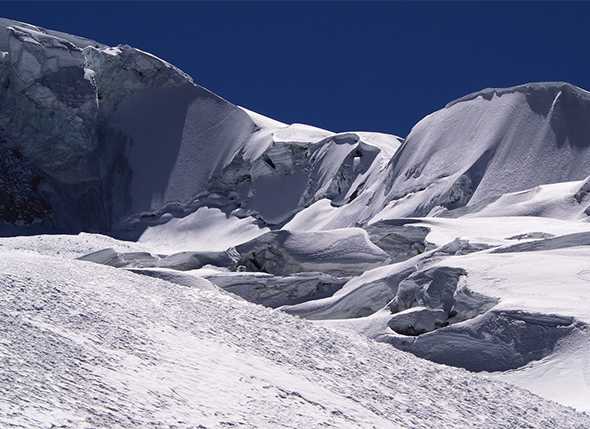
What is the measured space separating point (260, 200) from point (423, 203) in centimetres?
1444

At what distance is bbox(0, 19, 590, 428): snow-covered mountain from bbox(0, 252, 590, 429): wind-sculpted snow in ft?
0.16

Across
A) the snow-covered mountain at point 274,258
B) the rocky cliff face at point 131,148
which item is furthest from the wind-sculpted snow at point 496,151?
the rocky cliff face at point 131,148

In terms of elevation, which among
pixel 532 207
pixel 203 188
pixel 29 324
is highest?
pixel 29 324

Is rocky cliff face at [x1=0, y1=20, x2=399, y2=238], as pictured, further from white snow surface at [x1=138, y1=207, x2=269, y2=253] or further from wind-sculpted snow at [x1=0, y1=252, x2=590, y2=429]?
wind-sculpted snow at [x1=0, y1=252, x2=590, y2=429]

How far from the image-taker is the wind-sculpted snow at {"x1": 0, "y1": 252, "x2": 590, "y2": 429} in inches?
409

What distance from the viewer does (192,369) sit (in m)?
12.3

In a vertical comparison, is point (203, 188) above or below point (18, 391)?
below

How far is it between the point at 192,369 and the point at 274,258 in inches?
755

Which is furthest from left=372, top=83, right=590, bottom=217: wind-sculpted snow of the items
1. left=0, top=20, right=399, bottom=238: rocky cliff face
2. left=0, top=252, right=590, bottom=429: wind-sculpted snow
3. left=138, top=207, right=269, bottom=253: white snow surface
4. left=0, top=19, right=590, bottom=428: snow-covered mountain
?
A: left=0, top=252, right=590, bottom=429: wind-sculpted snow

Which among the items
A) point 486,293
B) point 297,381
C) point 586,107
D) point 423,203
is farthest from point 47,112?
point 297,381

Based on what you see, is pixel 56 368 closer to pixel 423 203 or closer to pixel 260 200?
pixel 423 203

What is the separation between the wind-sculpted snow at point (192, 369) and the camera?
10.4 meters

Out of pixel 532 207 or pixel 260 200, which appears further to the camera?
A: pixel 260 200

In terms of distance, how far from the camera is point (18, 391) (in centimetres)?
973
